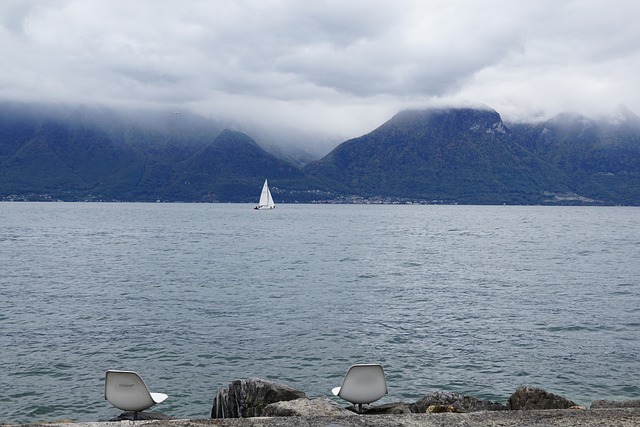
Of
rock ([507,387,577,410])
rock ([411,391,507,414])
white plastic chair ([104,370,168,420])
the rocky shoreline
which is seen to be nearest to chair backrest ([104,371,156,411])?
white plastic chair ([104,370,168,420])

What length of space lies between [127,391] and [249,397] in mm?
3922

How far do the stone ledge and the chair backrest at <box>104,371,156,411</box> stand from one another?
2029 millimetres

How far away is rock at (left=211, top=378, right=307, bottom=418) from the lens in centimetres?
1537

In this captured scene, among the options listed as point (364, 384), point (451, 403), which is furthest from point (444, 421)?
point (451, 403)

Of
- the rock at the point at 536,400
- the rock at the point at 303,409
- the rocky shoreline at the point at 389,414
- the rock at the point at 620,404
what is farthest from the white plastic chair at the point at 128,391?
the rock at the point at 620,404

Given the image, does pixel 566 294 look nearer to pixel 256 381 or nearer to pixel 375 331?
pixel 375 331

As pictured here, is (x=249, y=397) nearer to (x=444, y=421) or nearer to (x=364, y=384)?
(x=364, y=384)

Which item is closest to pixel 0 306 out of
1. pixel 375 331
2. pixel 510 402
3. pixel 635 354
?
pixel 375 331

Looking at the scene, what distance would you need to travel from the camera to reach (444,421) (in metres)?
10.1

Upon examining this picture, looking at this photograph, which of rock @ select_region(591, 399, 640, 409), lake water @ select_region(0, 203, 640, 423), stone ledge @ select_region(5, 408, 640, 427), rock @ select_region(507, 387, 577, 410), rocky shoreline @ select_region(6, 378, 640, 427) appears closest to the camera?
stone ledge @ select_region(5, 408, 640, 427)

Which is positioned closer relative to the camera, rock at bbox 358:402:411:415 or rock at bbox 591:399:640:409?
rock at bbox 591:399:640:409

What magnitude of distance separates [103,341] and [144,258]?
42.5 metres

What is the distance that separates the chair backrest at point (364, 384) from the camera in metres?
12.9

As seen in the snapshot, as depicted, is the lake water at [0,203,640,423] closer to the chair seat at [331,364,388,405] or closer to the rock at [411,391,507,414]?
the rock at [411,391,507,414]
